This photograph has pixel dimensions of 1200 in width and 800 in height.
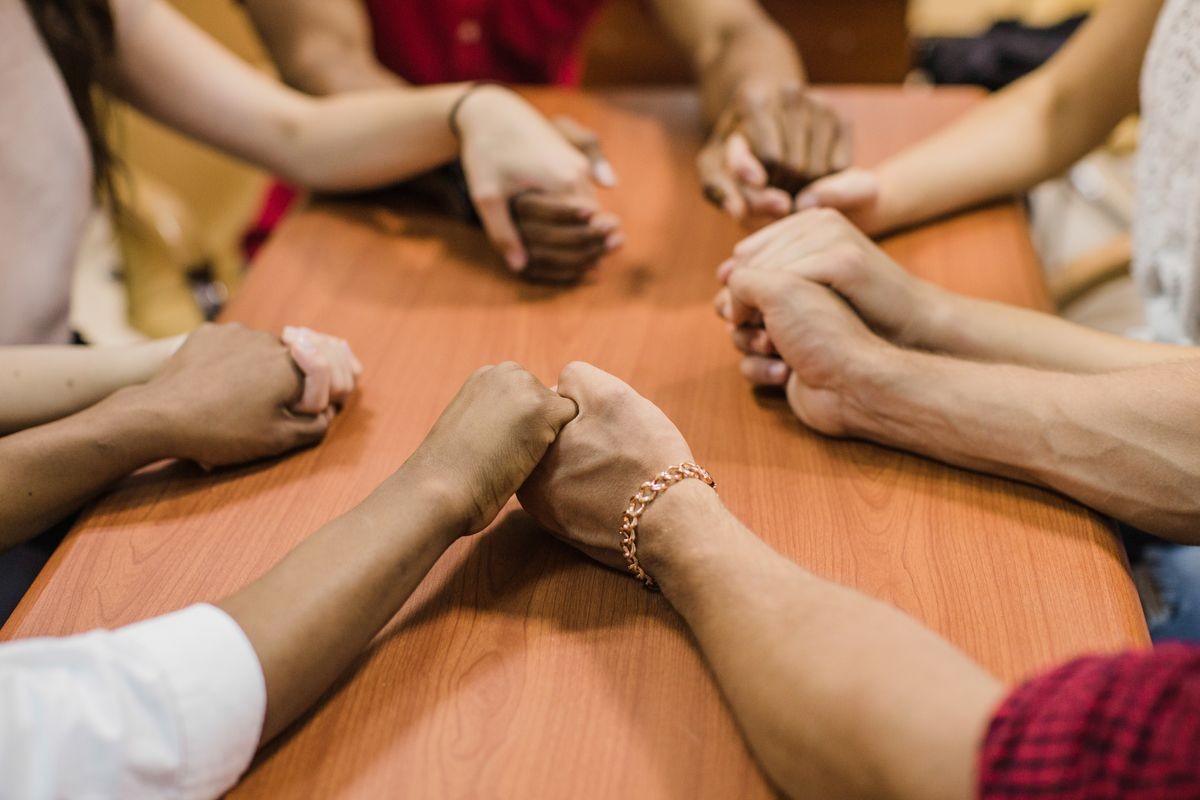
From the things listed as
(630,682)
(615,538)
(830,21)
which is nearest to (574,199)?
(615,538)

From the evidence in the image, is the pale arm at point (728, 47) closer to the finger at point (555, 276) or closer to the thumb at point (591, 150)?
the thumb at point (591, 150)

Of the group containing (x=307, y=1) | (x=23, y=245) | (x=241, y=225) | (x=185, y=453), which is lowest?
(x=241, y=225)

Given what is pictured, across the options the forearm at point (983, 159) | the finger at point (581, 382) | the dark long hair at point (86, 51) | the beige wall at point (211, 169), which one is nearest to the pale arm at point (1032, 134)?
the forearm at point (983, 159)

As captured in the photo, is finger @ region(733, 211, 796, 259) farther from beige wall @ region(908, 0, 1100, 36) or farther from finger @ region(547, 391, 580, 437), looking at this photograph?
beige wall @ region(908, 0, 1100, 36)

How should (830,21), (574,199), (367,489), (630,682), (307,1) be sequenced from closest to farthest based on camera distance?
(630,682), (367,489), (574,199), (307,1), (830,21)

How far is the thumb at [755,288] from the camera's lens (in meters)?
0.78

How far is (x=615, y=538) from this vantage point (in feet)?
2.16

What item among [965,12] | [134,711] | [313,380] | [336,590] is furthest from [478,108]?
[965,12]

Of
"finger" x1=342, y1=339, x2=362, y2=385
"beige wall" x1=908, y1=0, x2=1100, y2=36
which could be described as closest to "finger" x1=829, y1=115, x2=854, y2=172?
"finger" x1=342, y1=339, x2=362, y2=385

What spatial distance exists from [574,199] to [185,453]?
46 centimetres

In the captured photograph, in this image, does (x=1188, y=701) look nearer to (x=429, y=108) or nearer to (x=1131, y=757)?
(x=1131, y=757)

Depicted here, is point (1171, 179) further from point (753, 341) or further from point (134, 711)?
point (134, 711)

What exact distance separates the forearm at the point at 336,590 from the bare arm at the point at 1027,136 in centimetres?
57

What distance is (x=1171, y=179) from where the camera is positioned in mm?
907
